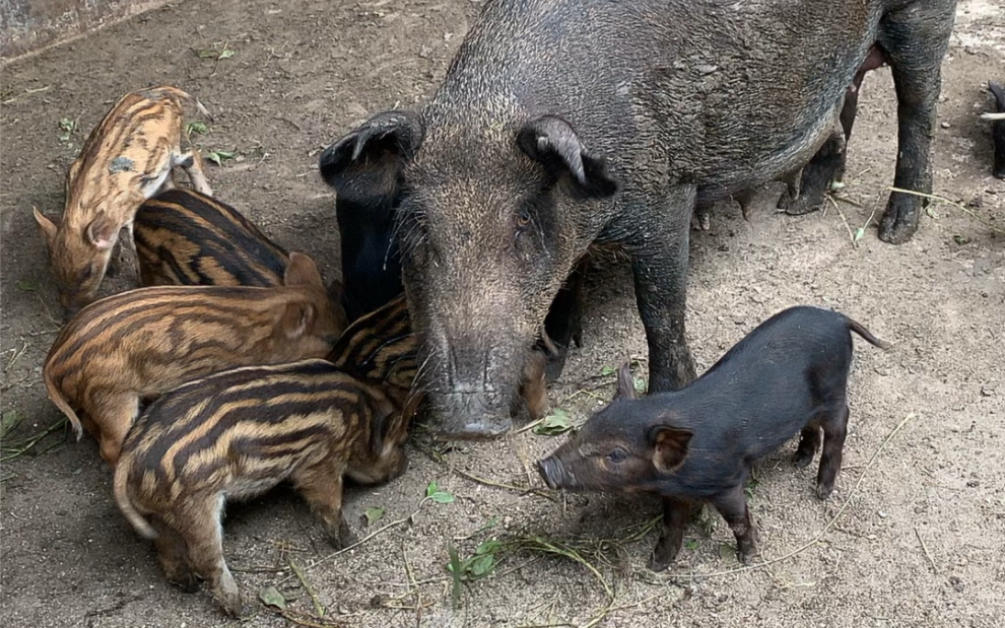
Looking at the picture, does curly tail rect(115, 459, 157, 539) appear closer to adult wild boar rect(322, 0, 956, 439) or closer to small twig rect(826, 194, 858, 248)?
adult wild boar rect(322, 0, 956, 439)

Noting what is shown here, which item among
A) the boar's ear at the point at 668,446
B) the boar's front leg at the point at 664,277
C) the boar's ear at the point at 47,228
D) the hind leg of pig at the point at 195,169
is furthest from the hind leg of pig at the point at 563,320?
the boar's ear at the point at 47,228

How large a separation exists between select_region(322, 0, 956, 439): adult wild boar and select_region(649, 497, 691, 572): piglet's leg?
21.9 inches

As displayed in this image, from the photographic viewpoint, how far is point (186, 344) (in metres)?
3.72

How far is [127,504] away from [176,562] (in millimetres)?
283

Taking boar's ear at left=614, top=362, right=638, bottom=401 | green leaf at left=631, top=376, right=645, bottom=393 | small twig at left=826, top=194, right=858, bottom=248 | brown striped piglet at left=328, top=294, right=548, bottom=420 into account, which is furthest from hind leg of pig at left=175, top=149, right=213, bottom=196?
small twig at left=826, top=194, right=858, bottom=248

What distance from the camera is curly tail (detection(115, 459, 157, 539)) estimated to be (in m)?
3.19

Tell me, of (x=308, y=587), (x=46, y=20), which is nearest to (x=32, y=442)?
(x=308, y=587)

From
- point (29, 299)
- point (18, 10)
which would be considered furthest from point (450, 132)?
point (18, 10)

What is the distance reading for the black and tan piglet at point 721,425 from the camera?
3164 millimetres

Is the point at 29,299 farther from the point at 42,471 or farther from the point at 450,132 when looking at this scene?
the point at 450,132

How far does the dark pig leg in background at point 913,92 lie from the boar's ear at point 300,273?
2.23 metres

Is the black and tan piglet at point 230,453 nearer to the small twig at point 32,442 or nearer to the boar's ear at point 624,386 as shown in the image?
the boar's ear at point 624,386

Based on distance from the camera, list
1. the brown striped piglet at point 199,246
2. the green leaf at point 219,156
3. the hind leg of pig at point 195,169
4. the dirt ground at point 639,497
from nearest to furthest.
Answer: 1. the dirt ground at point 639,497
2. the brown striped piglet at point 199,246
3. the hind leg of pig at point 195,169
4. the green leaf at point 219,156

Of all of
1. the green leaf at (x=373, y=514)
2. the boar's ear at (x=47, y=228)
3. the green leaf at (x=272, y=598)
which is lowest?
the green leaf at (x=373, y=514)
